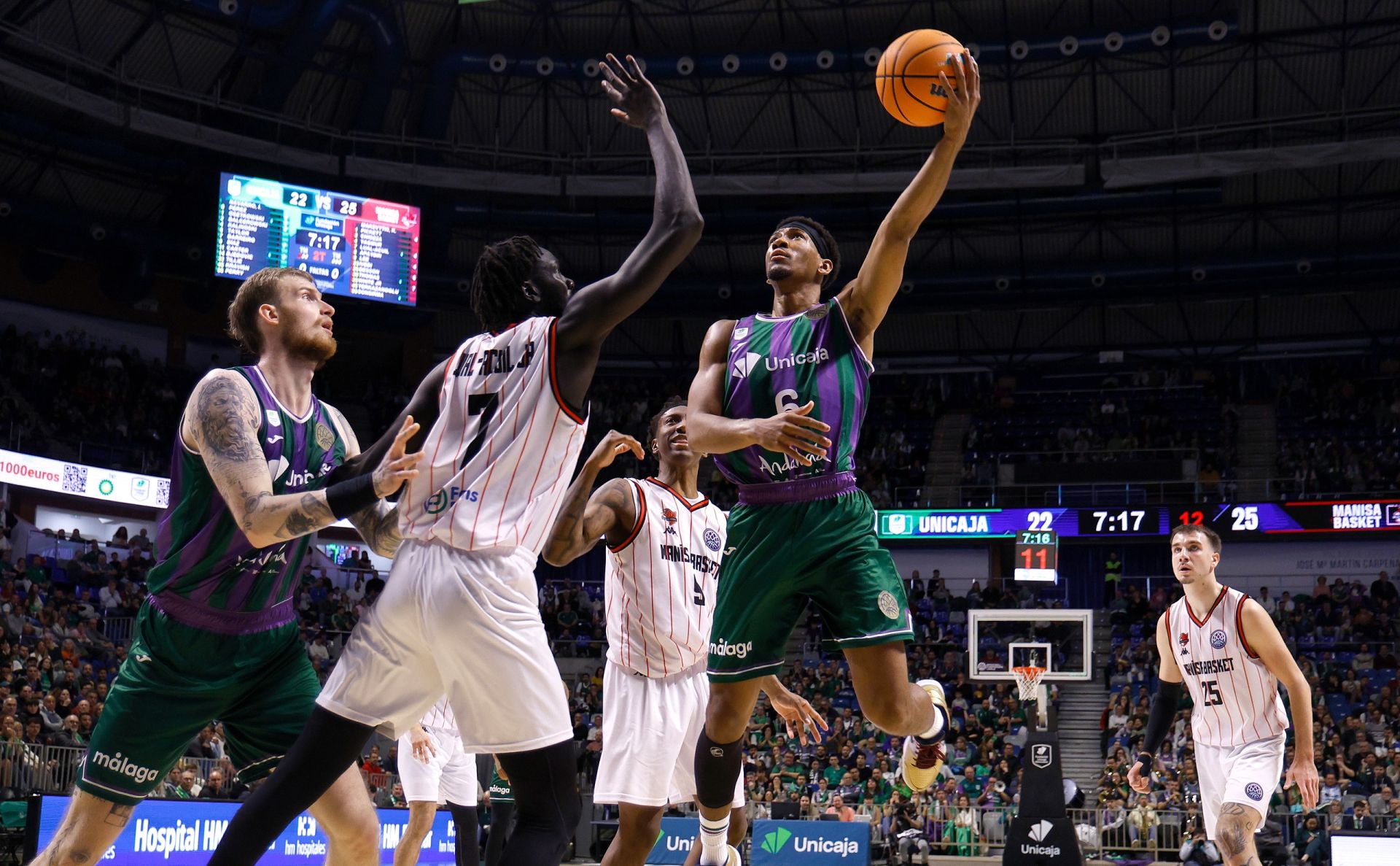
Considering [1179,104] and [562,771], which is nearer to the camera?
[562,771]

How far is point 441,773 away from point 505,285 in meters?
5.80

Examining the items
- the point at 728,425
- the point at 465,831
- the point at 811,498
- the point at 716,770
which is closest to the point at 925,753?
the point at 716,770

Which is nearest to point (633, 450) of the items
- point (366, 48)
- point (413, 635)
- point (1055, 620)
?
point (413, 635)

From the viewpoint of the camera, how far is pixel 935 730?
6180mm

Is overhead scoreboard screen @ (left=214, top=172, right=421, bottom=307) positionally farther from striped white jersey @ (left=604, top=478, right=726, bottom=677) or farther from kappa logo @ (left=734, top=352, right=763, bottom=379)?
kappa logo @ (left=734, top=352, right=763, bottom=379)

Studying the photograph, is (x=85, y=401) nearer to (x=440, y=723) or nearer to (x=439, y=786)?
(x=439, y=786)

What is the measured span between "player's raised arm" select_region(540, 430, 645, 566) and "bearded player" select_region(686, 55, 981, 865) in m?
0.40

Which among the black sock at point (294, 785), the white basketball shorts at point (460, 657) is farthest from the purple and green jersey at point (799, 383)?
the black sock at point (294, 785)

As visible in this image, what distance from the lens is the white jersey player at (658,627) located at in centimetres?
682

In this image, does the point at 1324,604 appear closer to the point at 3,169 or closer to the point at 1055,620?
the point at 1055,620

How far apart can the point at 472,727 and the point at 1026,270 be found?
3009 centimetres

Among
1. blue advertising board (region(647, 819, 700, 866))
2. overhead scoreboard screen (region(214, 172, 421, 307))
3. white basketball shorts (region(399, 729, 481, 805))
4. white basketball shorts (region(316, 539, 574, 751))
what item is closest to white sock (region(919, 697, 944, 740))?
white basketball shorts (region(316, 539, 574, 751))

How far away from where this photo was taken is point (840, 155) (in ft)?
99.9

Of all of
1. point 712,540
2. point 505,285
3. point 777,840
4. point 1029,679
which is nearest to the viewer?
point 505,285
